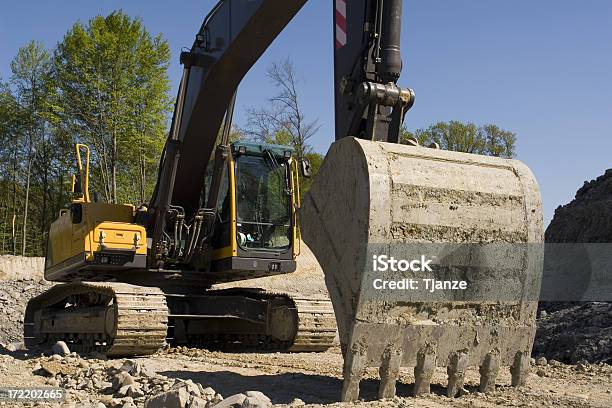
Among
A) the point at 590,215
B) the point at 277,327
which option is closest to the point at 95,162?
the point at 590,215

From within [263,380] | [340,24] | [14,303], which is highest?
[340,24]

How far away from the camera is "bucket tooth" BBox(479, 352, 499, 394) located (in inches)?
199

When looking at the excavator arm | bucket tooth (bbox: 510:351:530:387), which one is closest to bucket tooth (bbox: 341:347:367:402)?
bucket tooth (bbox: 510:351:530:387)

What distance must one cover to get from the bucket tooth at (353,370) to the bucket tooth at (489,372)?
3.35ft

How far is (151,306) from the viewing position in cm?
810

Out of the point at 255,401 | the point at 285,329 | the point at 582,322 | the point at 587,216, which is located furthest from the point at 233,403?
the point at 587,216

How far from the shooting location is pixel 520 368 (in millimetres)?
5203

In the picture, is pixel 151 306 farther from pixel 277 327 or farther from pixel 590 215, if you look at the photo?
pixel 590 215

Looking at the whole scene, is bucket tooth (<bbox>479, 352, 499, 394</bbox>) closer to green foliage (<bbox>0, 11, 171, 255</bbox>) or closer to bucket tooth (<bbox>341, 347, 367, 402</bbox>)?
bucket tooth (<bbox>341, 347, 367, 402</bbox>)

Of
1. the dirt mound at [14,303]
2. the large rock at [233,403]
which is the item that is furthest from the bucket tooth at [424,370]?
the dirt mound at [14,303]

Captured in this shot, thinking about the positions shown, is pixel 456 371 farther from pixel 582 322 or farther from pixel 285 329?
pixel 582 322

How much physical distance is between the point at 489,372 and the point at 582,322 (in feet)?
17.5

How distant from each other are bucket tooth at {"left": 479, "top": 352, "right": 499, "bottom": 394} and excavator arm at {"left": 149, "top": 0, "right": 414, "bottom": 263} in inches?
67.1

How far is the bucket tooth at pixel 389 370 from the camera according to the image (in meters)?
4.65
